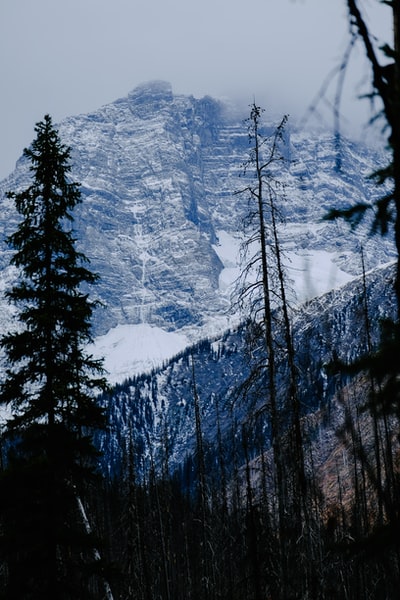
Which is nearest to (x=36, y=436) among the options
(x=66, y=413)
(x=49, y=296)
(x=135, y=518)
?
(x=66, y=413)

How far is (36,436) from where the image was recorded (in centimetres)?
1192

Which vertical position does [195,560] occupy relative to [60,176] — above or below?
below

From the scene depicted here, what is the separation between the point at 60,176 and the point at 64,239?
1.61m

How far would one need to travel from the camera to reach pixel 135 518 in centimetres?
2866

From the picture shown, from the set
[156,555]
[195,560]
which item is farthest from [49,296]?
[195,560]

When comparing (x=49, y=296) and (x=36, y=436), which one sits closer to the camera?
(x=36, y=436)

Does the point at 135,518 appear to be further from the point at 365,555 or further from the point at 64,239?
the point at 365,555

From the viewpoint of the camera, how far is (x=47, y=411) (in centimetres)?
1212

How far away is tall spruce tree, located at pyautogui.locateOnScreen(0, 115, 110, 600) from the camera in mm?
9328

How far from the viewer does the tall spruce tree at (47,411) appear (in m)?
9.33

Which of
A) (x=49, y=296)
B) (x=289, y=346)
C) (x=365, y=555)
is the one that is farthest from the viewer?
(x=289, y=346)

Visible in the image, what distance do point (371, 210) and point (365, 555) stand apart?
1942 millimetres

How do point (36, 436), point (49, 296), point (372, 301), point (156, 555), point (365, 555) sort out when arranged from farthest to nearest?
point (372, 301)
point (156, 555)
point (49, 296)
point (36, 436)
point (365, 555)

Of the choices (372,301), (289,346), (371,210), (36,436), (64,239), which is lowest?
(371,210)
